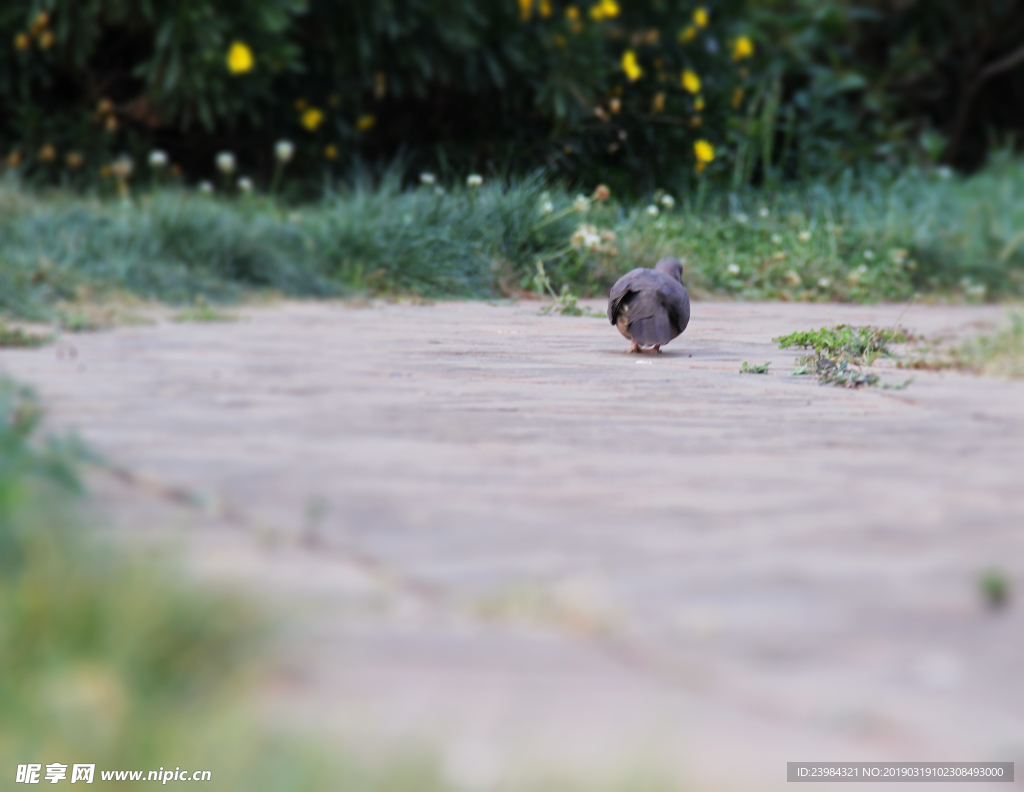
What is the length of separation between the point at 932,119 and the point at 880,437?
10.9 metres

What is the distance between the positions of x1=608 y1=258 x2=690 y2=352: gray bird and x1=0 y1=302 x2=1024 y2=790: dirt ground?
0.62 m

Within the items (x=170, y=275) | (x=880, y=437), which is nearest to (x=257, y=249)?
(x=170, y=275)

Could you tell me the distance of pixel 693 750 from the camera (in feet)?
3.26

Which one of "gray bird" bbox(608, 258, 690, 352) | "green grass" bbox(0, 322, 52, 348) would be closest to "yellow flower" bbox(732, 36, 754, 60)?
"gray bird" bbox(608, 258, 690, 352)

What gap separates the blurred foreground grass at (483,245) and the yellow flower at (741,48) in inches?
44.3

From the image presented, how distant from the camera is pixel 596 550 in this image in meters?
1.50

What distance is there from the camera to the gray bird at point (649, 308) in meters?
3.49

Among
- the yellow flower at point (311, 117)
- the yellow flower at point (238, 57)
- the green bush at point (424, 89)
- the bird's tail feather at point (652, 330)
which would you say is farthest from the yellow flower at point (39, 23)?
the bird's tail feather at point (652, 330)

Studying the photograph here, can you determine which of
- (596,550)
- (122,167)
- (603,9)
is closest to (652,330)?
(596,550)

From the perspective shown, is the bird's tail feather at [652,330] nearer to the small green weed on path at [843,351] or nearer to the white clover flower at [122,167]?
the small green weed on path at [843,351]

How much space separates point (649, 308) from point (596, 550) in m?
2.07

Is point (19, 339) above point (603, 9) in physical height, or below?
below

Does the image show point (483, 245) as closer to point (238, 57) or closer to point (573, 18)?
point (238, 57)

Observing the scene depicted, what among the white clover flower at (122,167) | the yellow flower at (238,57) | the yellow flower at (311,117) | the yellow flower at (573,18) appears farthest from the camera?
the yellow flower at (311,117)
